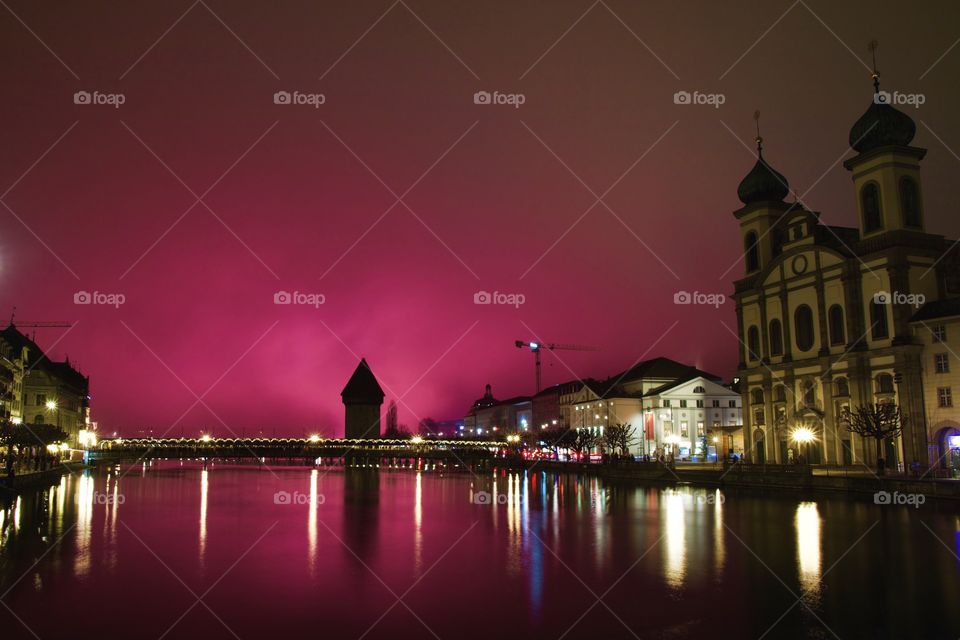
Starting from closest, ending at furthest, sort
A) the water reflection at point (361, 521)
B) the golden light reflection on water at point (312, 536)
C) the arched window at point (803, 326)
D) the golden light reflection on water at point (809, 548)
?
the golden light reflection on water at point (809, 548)
the golden light reflection on water at point (312, 536)
the water reflection at point (361, 521)
the arched window at point (803, 326)

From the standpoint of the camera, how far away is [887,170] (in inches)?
1884

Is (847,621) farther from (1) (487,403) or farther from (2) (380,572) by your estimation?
(1) (487,403)

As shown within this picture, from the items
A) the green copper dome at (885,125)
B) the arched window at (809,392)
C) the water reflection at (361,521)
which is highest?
the green copper dome at (885,125)

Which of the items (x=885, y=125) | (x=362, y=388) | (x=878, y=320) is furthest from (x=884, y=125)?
(x=362, y=388)

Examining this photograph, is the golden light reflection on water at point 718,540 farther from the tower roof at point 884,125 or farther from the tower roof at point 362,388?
the tower roof at point 362,388

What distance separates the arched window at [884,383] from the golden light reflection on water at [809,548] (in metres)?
18.7

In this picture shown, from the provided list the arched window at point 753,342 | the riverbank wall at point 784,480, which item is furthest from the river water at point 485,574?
the arched window at point 753,342

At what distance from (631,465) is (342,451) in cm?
7227


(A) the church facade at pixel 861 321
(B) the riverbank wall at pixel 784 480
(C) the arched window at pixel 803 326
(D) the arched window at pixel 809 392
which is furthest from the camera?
(C) the arched window at pixel 803 326

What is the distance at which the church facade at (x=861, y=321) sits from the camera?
43.4 m

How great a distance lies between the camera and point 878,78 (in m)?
49.1

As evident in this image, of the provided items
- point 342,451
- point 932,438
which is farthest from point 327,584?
point 342,451

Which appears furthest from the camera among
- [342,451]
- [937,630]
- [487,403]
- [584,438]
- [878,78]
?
[487,403]

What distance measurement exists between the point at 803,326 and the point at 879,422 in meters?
13.7
